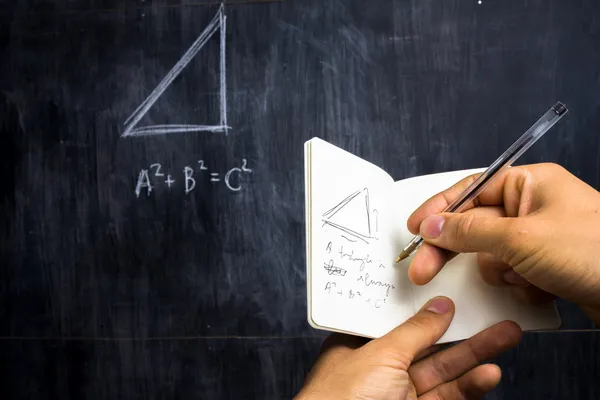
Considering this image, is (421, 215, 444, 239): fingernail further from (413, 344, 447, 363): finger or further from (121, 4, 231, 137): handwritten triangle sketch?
(121, 4, 231, 137): handwritten triangle sketch

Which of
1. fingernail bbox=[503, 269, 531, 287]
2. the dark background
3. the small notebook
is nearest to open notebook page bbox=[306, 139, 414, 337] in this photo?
the small notebook

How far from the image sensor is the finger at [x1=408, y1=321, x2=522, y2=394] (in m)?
0.54

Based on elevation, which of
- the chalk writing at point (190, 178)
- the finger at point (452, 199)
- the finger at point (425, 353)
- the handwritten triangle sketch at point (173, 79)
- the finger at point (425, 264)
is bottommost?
the finger at point (425, 353)

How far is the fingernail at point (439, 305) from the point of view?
1.72 ft

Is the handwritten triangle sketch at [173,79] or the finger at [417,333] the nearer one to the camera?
the finger at [417,333]

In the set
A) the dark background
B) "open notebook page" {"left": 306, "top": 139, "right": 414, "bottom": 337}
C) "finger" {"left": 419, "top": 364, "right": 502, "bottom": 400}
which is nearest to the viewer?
"open notebook page" {"left": 306, "top": 139, "right": 414, "bottom": 337}

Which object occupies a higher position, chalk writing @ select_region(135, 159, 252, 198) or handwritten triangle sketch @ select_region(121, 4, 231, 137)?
handwritten triangle sketch @ select_region(121, 4, 231, 137)

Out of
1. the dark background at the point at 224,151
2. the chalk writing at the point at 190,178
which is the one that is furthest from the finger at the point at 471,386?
the chalk writing at the point at 190,178

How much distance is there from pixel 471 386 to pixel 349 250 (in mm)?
264

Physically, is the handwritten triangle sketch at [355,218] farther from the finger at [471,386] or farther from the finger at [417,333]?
the finger at [471,386]

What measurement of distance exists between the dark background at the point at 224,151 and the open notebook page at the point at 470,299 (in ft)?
0.78

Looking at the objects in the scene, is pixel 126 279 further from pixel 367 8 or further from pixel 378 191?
pixel 367 8

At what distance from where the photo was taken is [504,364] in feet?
2.58

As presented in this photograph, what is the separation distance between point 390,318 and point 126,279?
498 mm
